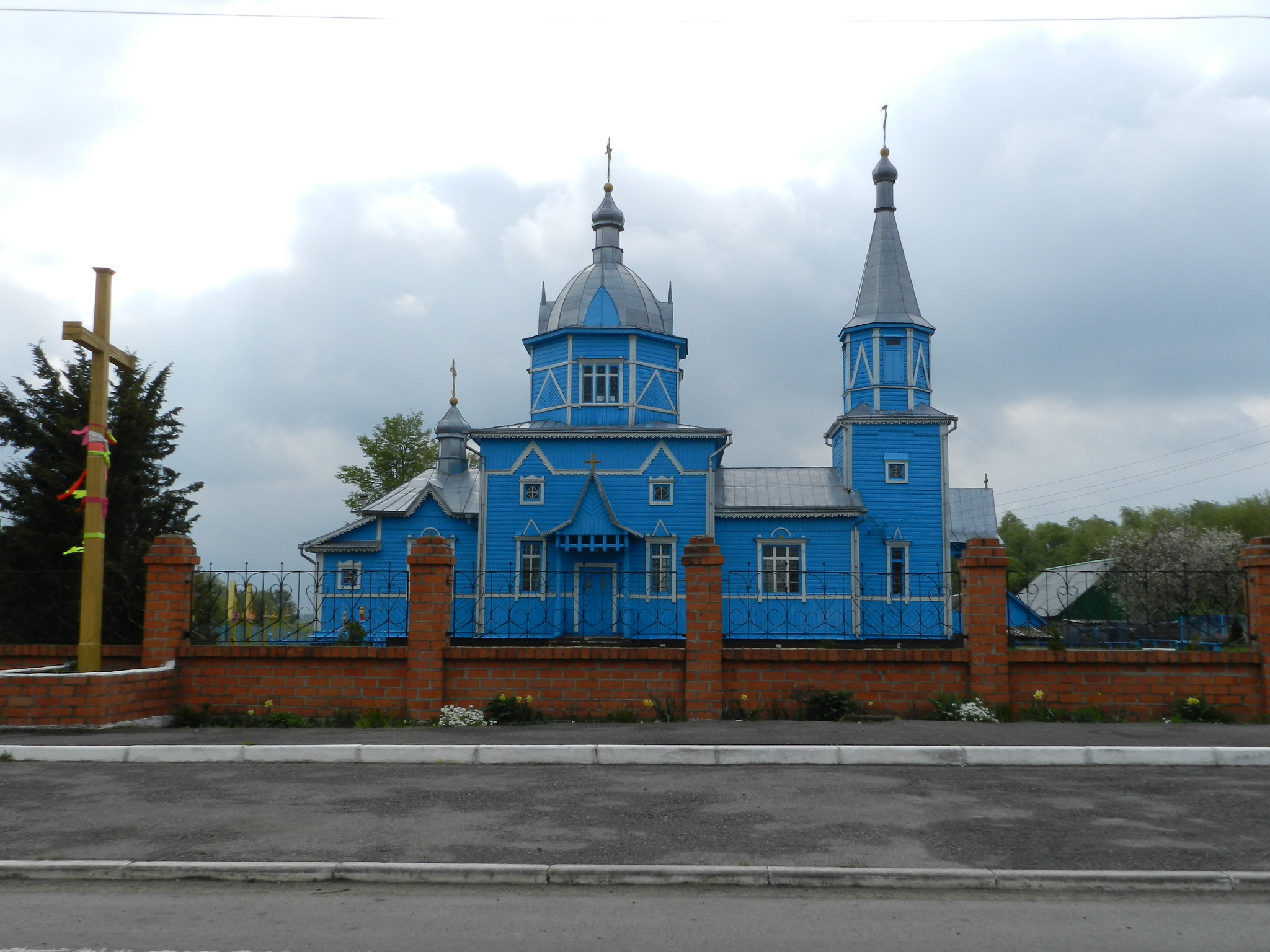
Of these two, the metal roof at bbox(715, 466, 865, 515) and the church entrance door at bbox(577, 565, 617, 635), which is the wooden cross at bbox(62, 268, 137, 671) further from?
the metal roof at bbox(715, 466, 865, 515)

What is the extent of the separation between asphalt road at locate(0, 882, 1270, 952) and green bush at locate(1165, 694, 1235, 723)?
566 cm

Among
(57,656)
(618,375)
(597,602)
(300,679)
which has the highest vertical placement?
(618,375)

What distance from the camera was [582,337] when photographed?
26.8 m

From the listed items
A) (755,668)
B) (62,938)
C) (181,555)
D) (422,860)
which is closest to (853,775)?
(755,668)

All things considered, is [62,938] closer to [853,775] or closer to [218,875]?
[218,875]

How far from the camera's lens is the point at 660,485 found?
82.5ft

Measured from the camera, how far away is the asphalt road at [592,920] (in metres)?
4.36

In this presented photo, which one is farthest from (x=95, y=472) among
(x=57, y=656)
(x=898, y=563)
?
(x=898, y=563)

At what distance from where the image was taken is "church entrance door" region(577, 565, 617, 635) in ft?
78.0

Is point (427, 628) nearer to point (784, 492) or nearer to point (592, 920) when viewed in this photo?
point (592, 920)

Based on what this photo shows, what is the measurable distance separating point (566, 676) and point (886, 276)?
826 inches

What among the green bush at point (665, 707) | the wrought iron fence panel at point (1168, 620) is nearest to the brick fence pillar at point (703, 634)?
the green bush at point (665, 707)

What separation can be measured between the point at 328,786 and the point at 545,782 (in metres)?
1.59

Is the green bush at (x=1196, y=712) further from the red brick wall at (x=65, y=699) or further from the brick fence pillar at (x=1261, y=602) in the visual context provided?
the red brick wall at (x=65, y=699)
